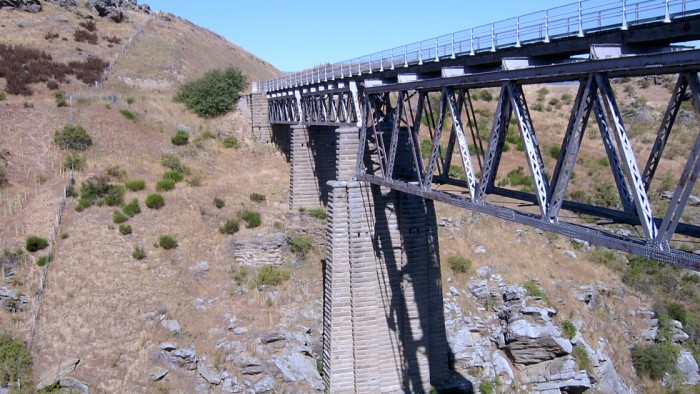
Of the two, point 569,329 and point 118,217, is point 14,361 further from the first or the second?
point 569,329

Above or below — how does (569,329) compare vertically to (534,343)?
above

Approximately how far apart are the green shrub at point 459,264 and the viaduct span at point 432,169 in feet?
22.7

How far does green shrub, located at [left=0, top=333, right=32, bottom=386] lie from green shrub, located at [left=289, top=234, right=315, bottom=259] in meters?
13.6

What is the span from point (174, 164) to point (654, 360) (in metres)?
34.0

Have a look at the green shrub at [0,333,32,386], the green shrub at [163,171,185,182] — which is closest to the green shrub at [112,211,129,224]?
the green shrub at [163,171,185,182]

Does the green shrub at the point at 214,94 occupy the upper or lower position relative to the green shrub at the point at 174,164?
upper

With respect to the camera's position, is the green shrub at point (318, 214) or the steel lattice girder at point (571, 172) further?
the green shrub at point (318, 214)

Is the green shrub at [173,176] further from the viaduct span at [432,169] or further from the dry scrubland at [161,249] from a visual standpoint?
the viaduct span at [432,169]

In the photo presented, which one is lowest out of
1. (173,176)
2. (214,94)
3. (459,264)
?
(459,264)

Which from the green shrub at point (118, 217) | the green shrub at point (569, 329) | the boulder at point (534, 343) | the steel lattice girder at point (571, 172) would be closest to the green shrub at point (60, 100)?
the green shrub at point (118, 217)

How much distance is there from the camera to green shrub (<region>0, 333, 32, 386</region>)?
70.3ft

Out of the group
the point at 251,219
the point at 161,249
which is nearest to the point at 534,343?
the point at 251,219

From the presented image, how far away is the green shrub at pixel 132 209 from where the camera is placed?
3228 cm

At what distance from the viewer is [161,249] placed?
99.3ft
